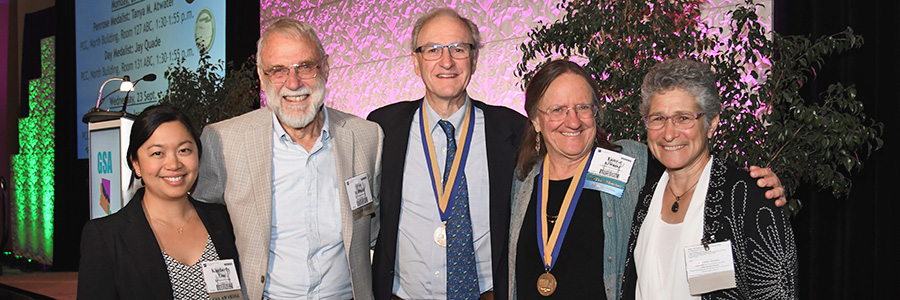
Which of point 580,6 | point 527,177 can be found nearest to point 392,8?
Result: point 580,6

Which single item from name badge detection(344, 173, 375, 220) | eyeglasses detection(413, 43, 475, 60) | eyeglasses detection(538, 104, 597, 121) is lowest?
name badge detection(344, 173, 375, 220)

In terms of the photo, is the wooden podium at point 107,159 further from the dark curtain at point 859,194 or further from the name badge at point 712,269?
the dark curtain at point 859,194

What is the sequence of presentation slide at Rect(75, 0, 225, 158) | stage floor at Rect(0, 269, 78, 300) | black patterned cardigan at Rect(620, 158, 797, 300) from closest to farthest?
black patterned cardigan at Rect(620, 158, 797, 300)
stage floor at Rect(0, 269, 78, 300)
presentation slide at Rect(75, 0, 225, 158)

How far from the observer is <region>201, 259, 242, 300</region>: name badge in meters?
2.19

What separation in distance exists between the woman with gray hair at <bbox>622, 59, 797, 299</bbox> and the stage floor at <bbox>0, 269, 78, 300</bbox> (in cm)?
660

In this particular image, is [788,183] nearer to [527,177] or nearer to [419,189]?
[527,177]

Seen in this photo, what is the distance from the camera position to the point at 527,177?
2502 millimetres

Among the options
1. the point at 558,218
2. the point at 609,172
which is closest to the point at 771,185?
the point at 609,172

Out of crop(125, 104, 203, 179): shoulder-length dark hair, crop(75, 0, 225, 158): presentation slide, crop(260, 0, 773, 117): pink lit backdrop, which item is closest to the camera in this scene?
crop(125, 104, 203, 179): shoulder-length dark hair

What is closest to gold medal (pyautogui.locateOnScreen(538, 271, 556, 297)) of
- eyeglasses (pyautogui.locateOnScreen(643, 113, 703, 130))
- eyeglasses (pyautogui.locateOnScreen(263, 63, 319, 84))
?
eyeglasses (pyautogui.locateOnScreen(643, 113, 703, 130))

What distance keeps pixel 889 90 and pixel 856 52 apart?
0.27m

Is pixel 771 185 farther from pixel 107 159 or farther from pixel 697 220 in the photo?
A: pixel 107 159

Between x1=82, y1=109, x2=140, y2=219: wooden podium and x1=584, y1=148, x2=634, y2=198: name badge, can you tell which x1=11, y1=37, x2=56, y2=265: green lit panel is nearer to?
x1=82, y1=109, x2=140, y2=219: wooden podium

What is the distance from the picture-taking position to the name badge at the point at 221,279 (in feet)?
7.18
